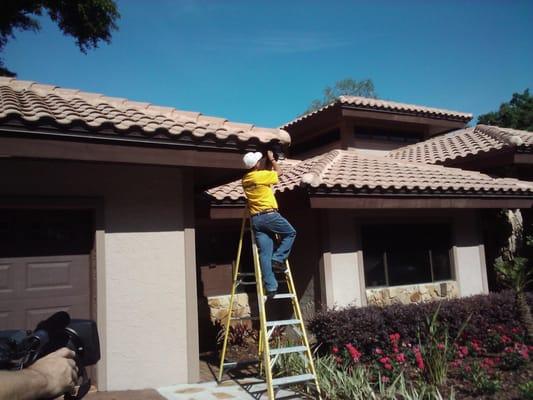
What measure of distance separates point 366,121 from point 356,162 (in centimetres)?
517

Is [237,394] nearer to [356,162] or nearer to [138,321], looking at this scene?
[138,321]

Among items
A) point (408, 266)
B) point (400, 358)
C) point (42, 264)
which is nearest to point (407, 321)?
point (400, 358)

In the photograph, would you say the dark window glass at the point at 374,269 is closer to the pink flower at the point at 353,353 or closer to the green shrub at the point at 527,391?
the pink flower at the point at 353,353

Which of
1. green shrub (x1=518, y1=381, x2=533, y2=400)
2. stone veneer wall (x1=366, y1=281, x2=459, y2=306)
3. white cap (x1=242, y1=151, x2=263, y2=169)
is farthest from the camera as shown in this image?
stone veneer wall (x1=366, y1=281, x2=459, y2=306)

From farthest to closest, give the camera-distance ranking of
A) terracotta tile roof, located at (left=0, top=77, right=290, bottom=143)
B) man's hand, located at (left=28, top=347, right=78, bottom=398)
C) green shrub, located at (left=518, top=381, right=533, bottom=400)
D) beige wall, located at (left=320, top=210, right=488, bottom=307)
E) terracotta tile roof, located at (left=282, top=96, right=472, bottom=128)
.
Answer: terracotta tile roof, located at (left=282, top=96, right=472, bottom=128), beige wall, located at (left=320, top=210, right=488, bottom=307), terracotta tile roof, located at (left=0, top=77, right=290, bottom=143), green shrub, located at (left=518, top=381, right=533, bottom=400), man's hand, located at (left=28, top=347, right=78, bottom=398)

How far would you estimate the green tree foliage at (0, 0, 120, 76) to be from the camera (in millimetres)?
16422

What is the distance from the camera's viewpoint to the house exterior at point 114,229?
18.8 ft

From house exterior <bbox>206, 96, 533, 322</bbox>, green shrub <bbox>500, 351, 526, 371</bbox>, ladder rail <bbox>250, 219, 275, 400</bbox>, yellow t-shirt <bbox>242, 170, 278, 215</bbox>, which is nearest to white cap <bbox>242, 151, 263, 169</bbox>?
yellow t-shirt <bbox>242, 170, 278, 215</bbox>

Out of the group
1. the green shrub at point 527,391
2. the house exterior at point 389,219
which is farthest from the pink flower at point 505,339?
the green shrub at point 527,391

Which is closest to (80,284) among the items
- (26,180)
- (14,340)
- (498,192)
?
(26,180)

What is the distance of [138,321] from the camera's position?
6.18 m

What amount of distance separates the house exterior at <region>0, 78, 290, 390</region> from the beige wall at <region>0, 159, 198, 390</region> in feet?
0.04

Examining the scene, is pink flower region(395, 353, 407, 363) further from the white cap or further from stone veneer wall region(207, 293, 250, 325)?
stone veneer wall region(207, 293, 250, 325)

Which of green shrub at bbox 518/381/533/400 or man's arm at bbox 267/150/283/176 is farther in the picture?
man's arm at bbox 267/150/283/176
